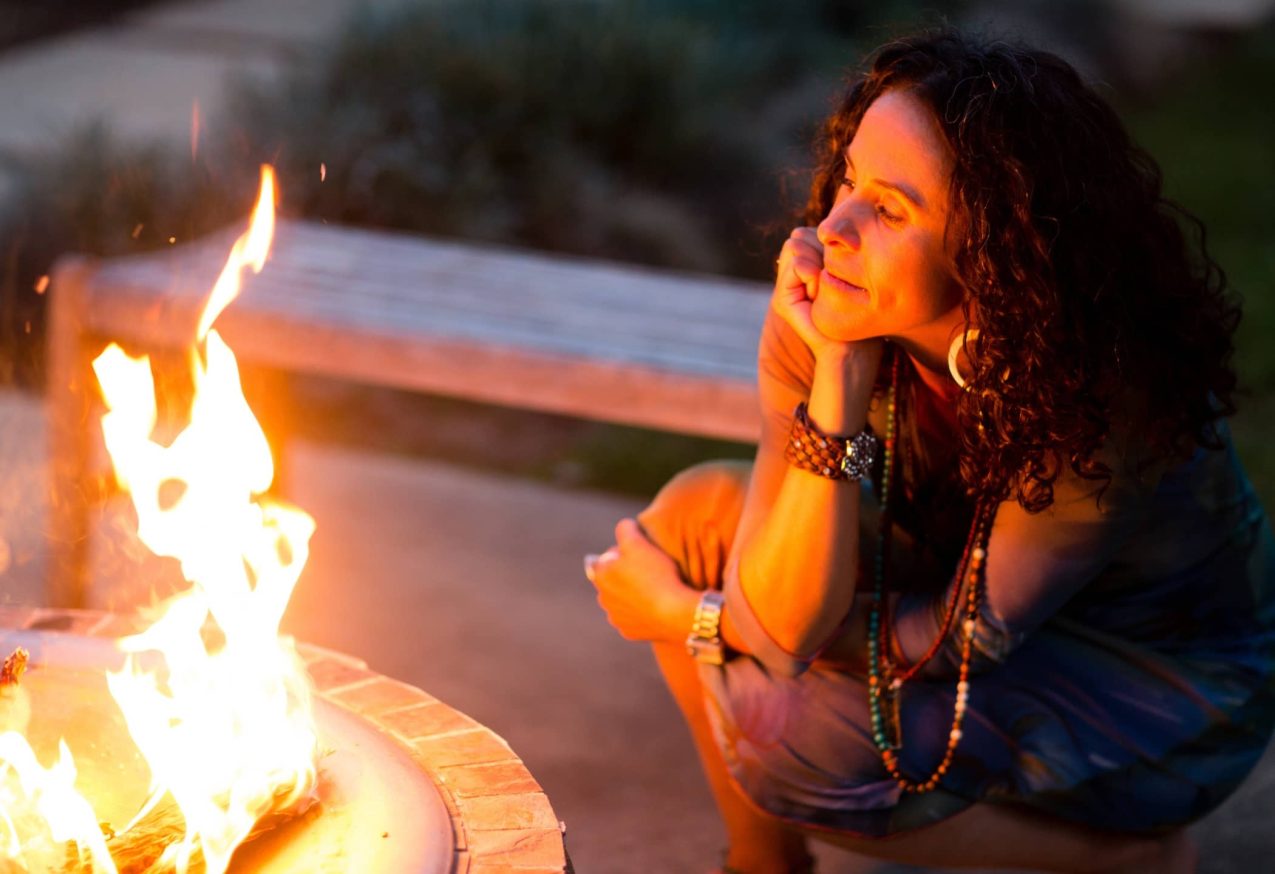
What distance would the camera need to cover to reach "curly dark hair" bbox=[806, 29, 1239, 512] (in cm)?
188

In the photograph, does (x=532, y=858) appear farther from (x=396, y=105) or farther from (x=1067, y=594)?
(x=396, y=105)

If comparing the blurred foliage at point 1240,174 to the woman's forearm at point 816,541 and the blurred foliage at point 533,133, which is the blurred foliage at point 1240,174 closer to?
the blurred foliage at point 533,133

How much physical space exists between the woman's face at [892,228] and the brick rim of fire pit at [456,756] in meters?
0.69

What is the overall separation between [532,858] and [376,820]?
7.2 inches

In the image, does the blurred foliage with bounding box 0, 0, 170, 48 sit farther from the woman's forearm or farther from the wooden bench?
the woman's forearm

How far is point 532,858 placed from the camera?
5.69 feet

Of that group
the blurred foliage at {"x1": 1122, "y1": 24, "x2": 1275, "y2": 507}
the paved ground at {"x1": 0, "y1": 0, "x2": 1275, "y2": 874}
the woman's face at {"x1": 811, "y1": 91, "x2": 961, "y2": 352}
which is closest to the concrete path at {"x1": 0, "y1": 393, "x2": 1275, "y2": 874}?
the paved ground at {"x1": 0, "y1": 0, "x2": 1275, "y2": 874}

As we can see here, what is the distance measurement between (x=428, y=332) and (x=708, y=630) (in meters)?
1.12

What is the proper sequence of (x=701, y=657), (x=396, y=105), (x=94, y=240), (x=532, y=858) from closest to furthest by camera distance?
(x=532, y=858) → (x=701, y=657) → (x=94, y=240) → (x=396, y=105)

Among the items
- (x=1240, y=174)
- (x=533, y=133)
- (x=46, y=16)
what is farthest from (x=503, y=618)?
(x=46, y=16)

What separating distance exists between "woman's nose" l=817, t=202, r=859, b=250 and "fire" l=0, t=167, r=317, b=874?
2.42ft

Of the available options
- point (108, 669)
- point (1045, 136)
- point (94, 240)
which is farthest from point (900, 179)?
point (94, 240)

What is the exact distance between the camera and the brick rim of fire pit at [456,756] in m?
1.75

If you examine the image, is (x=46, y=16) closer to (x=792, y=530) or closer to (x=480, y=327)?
(x=480, y=327)
